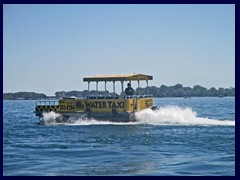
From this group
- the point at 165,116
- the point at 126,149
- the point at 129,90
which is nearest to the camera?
the point at 126,149

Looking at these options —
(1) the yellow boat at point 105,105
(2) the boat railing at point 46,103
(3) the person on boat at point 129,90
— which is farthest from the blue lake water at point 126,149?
(2) the boat railing at point 46,103

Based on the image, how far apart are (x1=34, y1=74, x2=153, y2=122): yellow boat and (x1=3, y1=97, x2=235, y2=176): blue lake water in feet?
2.34

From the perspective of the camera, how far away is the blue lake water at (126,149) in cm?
1363

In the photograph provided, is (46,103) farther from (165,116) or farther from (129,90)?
(165,116)

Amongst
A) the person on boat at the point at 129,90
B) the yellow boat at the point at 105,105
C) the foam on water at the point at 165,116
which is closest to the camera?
the yellow boat at the point at 105,105

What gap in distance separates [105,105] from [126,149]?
472 inches

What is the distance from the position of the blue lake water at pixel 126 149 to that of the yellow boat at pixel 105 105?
71cm

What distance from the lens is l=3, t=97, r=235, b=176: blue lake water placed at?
44.7 feet

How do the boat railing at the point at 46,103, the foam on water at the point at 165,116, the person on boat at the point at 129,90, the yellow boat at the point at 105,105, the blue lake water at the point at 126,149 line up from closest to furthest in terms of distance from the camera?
the blue lake water at the point at 126,149
the yellow boat at the point at 105,105
the foam on water at the point at 165,116
the person on boat at the point at 129,90
the boat railing at the point at 46,103

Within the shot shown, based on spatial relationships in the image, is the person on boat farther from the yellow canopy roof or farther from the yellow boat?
the yellow canopy roof

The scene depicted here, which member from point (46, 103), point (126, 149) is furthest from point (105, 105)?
point (126, 149)

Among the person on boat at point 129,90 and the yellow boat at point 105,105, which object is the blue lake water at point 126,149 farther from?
the person on boat at point 129,90

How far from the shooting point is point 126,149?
18.2 meters

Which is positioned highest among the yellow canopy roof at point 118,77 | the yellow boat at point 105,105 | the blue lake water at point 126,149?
the yellow canopy roof at point 118,77
